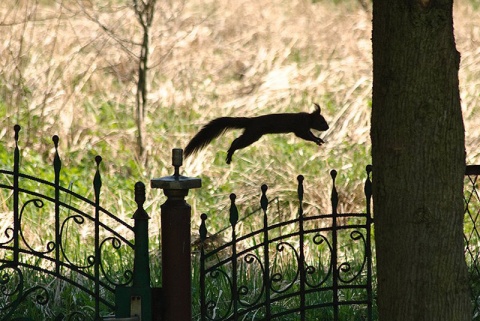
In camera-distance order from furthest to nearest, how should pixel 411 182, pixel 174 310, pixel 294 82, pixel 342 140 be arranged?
pixel 294 82, pixel 342 140, pixel 174 310, pixel 411 182

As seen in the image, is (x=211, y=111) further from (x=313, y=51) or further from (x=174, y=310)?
(x=174, y=310)

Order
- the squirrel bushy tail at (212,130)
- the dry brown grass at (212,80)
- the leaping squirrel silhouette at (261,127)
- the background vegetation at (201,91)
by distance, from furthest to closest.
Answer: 1. the dry brown grass at (212,80)
2. the background vegetation at (201,91)
3. the squirrel bushy tail at (212,130)
4. the leaping squirrel silhouette at (261,127)

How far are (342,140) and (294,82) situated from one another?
1.48 m

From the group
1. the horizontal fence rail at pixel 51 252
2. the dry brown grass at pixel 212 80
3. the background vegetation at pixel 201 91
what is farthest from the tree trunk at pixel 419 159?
the dry brown grass at pixel 212 80

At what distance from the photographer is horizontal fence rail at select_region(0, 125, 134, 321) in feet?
13.4

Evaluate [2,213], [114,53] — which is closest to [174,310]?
[2,213]

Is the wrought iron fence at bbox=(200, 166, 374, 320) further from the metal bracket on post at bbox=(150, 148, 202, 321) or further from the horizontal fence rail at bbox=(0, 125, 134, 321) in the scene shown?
the horizontal fence rail at bbox=(0, 125, 134, 321)

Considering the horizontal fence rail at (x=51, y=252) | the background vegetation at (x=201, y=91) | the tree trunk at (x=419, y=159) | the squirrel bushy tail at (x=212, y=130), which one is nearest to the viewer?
the tree trunk at (x=419, y=159)

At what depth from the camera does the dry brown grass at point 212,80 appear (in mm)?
7641

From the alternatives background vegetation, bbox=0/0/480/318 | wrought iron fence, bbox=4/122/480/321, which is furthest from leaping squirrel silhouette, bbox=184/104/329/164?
background vegetation, bbox=0/0/480/318

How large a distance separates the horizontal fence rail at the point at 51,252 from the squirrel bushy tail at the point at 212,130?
0.44 meters

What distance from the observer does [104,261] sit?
18.8 feet

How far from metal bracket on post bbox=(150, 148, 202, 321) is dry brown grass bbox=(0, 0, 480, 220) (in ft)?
10.9

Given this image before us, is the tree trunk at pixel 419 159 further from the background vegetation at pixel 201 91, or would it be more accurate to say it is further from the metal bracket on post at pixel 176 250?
the background vegetation at pixel 201 91
